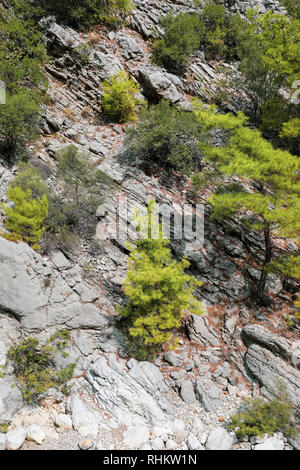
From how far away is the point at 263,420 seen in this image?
707 cm

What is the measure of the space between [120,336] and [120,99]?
13.7m

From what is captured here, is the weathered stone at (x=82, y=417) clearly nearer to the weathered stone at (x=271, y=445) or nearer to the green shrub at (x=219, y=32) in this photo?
the weathered stone at (x=271, y=445)

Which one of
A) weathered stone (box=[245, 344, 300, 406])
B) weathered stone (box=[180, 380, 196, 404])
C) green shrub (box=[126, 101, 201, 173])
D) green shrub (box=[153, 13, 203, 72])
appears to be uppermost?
green shrub (box=[153, 13, 203, 72])

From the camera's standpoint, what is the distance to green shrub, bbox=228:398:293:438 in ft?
22.9

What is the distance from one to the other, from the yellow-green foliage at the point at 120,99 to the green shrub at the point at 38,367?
13556mm

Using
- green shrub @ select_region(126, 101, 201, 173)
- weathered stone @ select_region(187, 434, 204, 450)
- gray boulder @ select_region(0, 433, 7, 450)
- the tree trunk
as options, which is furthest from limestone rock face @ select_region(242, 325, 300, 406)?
green shrub @ select_region(126, 101, 201, 173)

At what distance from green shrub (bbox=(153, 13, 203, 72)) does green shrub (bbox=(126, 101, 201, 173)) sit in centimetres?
688

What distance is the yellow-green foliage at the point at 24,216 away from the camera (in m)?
8.95

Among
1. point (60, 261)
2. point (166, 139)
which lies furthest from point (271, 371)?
point (166, 139)

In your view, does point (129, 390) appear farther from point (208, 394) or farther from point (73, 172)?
point (73, 172)

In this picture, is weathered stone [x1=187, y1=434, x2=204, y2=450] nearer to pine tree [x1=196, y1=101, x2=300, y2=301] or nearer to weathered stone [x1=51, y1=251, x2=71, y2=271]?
weathered stone [x1=51, y1=251, x2=71, y2=271]

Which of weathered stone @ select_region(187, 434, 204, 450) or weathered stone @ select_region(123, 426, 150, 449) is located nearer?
weathered stone @ select_region(123, 426, 150, 449)

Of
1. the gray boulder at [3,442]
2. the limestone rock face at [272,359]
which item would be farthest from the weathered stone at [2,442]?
the limestone rock face at [272,359]
